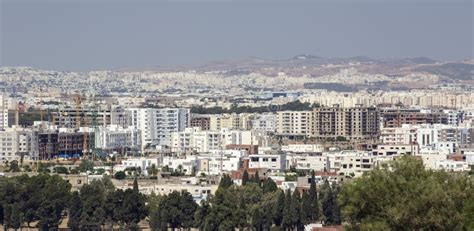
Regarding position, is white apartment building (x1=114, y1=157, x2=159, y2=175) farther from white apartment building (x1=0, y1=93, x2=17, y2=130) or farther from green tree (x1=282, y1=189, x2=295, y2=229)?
white apartment building (x1=0, y1=93, x2=17, y2=130)

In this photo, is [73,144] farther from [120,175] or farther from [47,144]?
[120,175]

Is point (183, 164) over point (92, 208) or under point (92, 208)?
over

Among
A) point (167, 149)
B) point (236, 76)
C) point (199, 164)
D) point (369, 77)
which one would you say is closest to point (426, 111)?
point (167, 149)

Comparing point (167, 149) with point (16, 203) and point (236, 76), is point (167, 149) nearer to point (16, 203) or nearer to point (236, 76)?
point (16, 203)

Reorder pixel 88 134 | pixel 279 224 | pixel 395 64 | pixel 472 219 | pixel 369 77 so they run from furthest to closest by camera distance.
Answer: pixel 395 64 < pixel 369 77 < pixel 88 134 < pixel 279 224 < pixel 472 219

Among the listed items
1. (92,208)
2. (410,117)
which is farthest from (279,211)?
(410,117)

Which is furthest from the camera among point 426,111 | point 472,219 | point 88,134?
point 426,111

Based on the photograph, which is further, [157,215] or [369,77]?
[369,77]
